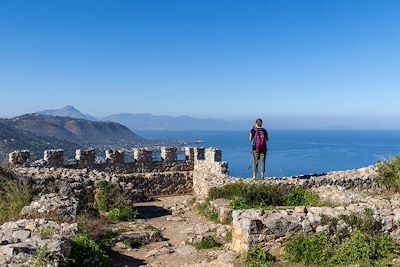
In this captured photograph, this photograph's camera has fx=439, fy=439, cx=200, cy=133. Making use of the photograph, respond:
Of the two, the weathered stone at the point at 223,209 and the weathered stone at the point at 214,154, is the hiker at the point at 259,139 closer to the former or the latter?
the weathered stone at the point at 223,209

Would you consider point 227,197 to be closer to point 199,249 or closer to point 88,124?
point 199,249

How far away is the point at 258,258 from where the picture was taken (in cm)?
851

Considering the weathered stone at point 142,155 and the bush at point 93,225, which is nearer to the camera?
the bush at point 93,225

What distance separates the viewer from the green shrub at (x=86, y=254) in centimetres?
781

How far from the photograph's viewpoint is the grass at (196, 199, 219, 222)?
12898 mm

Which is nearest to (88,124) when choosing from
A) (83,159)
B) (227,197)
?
(83,159)

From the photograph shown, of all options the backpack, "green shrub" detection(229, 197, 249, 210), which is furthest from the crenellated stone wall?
"green shrub" detection(229, 197, 249, 210)

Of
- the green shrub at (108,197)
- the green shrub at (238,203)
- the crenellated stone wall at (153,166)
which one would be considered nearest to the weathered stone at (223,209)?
the green shrub at (238,203)

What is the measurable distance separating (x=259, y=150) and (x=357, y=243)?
26.0ft

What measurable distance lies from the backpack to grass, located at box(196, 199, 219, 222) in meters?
3.08

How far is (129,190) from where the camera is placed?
14.6m

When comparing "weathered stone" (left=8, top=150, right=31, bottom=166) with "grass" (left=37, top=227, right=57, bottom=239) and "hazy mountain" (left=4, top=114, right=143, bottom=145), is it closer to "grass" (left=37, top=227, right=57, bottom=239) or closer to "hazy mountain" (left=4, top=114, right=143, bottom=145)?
"grass" (left=37, top=227, right=57, bottom=239)

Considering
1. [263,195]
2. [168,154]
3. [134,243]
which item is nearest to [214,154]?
[168,154]

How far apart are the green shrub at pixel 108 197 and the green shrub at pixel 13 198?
2.10 m
